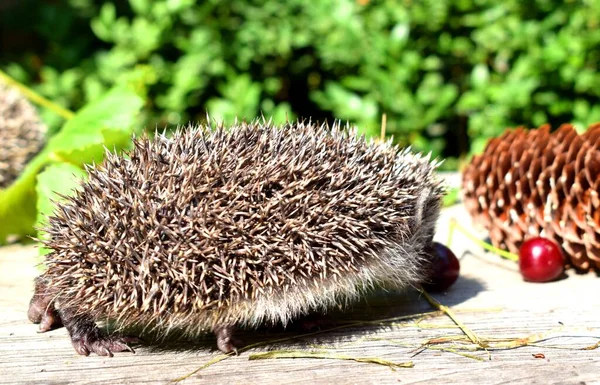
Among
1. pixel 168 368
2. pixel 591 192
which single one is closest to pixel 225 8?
pixel 591 192

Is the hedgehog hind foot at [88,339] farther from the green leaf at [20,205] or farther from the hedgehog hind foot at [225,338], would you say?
the green leaf at [20,205]

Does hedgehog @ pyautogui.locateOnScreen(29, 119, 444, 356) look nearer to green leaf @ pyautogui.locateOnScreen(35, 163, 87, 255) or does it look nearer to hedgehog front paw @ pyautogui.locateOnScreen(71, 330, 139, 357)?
hedgehog front paw @ pyautogui.locateOnScreen(71, 330, 139, 357)

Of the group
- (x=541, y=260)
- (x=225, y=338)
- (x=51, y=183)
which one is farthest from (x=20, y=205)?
(x=541, y=260)

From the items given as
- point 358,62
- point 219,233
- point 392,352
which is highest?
point 358,62

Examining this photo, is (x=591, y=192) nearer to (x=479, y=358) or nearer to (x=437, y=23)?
(x=479, y=358)

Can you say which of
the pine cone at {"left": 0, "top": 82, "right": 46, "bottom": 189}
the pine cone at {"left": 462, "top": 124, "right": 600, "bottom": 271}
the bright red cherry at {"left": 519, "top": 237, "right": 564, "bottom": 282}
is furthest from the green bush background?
the bright red cherry at {"left": 519, "top": 237, "right": 564, "bottom": 282}

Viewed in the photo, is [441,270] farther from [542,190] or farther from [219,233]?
[219,233]
